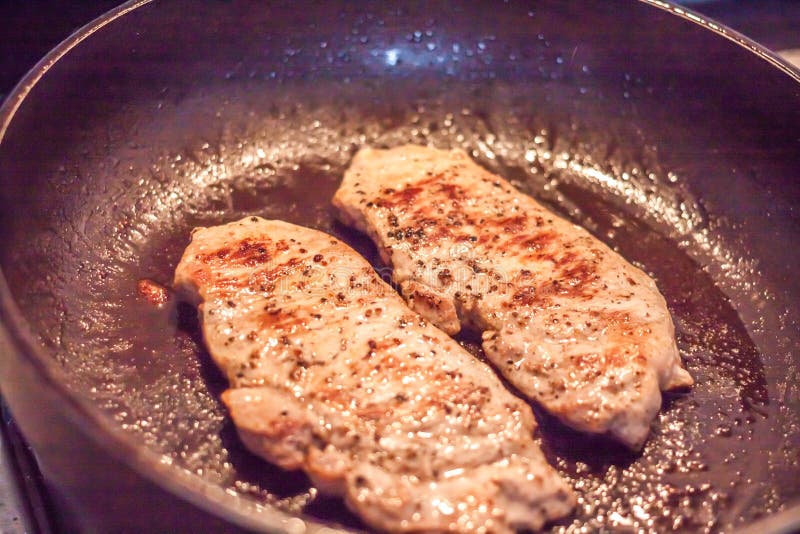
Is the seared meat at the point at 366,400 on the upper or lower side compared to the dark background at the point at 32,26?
lower

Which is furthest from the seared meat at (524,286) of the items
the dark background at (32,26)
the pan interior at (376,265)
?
the dark background at (32,26)

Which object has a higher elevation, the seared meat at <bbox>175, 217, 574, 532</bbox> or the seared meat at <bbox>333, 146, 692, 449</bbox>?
the seared meat at <bbox>333, 146, 692, 449</bbox>

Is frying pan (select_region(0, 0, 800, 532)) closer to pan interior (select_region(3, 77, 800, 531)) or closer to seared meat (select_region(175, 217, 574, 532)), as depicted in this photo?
pan interior (select_region(3, 77, 800, 531))

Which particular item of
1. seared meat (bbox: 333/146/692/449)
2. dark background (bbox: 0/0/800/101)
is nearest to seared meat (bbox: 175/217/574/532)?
seared meat (bbox: 333/146/692/449)

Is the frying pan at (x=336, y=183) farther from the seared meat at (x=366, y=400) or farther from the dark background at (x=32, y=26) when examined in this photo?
the dark background at (x=32, y=26)

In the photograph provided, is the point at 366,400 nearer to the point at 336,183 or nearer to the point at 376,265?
the point at 376,265

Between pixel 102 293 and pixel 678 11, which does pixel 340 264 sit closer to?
pixel 102 293

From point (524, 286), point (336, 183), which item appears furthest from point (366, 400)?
point (336, 183)
